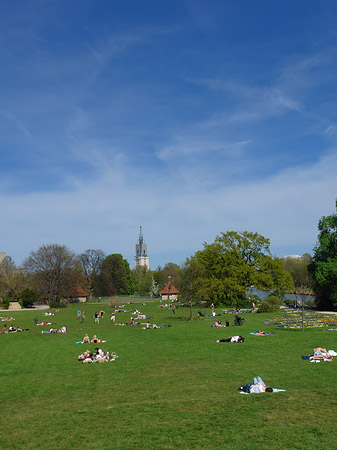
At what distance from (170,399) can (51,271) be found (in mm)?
74269

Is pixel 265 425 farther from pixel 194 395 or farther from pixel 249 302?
pixel 249 302

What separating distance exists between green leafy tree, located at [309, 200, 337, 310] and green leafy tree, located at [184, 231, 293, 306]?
29.6 ft

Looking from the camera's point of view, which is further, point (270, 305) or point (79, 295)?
point (79, 295)

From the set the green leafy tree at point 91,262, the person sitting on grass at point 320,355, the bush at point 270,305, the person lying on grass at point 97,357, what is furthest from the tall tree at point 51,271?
the person sitting on grass at point 320,355

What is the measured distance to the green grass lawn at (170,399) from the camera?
9742 mm

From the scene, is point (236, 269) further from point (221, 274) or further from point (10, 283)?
point (10, 283)

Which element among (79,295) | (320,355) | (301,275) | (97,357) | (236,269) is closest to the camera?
(320,355)

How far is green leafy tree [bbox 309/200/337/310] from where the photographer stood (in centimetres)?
4922

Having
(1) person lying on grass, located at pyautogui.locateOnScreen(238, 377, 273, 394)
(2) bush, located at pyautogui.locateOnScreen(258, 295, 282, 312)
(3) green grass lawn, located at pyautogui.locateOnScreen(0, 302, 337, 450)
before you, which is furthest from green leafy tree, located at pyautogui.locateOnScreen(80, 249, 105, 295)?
(1) person lying on grass, located at pyautogui.locateOnScreen(238, 377, 273, 394)

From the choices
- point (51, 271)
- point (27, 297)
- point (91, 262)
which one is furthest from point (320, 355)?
point (91, 262)

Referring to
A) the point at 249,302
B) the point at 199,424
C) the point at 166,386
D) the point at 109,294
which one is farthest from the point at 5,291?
the point at 199,424

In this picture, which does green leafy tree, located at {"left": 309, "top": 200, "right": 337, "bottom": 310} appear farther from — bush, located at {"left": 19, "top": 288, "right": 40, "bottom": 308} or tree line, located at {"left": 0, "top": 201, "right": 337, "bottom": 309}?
bush, located at {"left": 19, "top": 288, "right": 40, "bottom": 308}

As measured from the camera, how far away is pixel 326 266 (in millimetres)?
49406

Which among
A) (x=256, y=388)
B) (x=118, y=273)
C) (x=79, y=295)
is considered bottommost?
(x=256, y=388)
